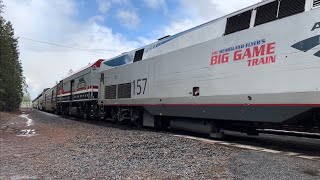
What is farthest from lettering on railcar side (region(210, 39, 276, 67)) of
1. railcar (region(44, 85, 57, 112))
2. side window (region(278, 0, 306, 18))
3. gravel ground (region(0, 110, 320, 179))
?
railcar (region(44, 85, 57, 112))

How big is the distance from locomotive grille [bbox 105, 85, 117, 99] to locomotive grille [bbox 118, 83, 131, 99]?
817 millimetres

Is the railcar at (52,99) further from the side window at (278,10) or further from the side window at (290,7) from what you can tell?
the side window at (290,7)

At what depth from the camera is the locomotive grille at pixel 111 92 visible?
21.6m

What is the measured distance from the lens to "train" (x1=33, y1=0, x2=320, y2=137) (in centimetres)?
953

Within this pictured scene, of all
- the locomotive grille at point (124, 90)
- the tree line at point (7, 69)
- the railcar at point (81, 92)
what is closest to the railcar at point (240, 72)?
the locomotive grille at point (124, 90)

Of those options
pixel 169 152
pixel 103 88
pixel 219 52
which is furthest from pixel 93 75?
pixel 169 152

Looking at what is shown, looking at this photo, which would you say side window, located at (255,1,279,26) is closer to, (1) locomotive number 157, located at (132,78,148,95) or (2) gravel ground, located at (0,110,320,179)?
(2) gravel ground, located at (0,110,320,179)

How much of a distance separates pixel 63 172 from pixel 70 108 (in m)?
27.6

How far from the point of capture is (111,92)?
73.0 feet

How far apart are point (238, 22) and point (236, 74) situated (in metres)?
1.65

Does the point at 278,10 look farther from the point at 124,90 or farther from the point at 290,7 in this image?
the point at 124,90

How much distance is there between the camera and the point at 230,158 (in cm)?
889

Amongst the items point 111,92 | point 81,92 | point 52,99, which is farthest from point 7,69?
point 111,92

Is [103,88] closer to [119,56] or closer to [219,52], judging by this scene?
[119,56]
